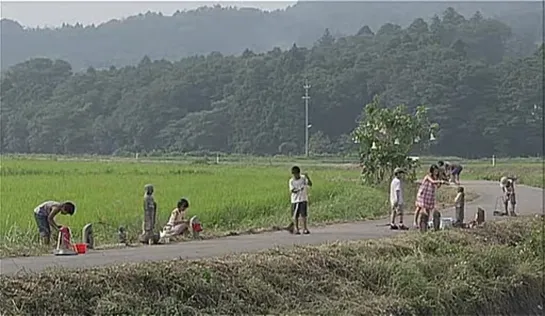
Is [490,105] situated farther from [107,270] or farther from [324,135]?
[107,270]

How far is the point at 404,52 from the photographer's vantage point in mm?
70938

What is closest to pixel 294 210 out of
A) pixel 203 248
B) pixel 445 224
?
pixel 445 224

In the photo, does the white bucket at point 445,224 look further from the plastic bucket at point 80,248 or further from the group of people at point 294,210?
the plastic bucket at point 80,248

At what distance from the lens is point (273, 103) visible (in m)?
65.4

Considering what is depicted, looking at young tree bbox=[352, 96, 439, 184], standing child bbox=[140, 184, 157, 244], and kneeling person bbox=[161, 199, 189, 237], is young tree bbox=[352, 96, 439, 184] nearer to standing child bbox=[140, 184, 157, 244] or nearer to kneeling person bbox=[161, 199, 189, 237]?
kneeling person bbox=[161, 199, 189, 237]

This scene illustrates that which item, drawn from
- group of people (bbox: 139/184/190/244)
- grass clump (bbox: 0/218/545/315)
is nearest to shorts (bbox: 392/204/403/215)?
grass clump (bbox: 0/218/545/315)

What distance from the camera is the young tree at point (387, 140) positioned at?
26.9 meters

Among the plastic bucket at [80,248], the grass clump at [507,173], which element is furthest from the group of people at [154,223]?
the grass clump at [507,173]

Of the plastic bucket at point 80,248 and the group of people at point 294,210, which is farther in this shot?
the group of people at point 294,210

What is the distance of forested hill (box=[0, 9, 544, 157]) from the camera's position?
197 ft

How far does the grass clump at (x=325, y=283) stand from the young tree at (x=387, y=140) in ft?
38.6

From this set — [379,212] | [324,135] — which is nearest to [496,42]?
[324,135]

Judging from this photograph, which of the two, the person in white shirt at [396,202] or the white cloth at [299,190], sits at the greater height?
the white cloth at [299,190]

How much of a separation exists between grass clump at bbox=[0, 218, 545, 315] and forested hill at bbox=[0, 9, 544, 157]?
4630 centimetres
